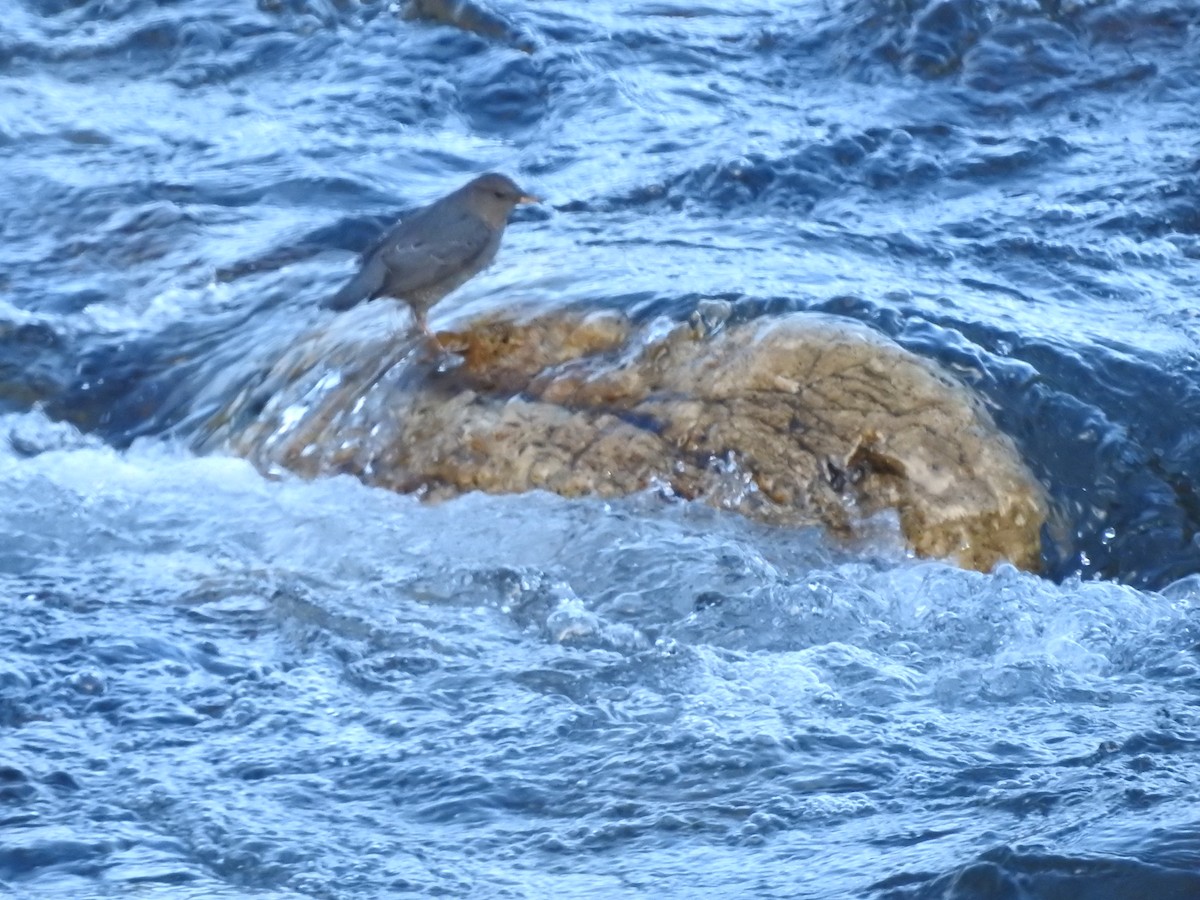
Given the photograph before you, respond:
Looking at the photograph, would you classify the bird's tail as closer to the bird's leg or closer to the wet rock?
the bird's leg

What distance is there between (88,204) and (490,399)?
288 centimetres

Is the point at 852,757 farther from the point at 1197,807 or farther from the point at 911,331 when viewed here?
the point at 911,331

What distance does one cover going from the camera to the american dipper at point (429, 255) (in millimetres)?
5859

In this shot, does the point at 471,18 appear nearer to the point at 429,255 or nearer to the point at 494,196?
the point at 494,196

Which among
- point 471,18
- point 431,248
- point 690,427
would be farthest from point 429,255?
point 471,18

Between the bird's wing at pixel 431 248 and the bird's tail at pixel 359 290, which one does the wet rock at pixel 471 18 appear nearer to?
the bird's wing at pixel 431 248

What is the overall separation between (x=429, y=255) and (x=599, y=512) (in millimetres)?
1190

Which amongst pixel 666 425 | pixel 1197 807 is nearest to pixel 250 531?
pixel 666 425

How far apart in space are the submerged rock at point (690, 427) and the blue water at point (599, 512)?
121mm

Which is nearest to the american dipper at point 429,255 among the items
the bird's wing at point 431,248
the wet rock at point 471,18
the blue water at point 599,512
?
the bird's wing at point 431,248

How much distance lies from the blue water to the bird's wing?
193 millimetres

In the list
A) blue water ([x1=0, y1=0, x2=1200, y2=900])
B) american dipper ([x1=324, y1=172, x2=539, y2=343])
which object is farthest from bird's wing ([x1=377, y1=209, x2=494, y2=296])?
blue water ([x1=0, y1=0, x2=1200, y2=900])

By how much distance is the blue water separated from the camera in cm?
362

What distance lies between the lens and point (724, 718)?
403 cm
